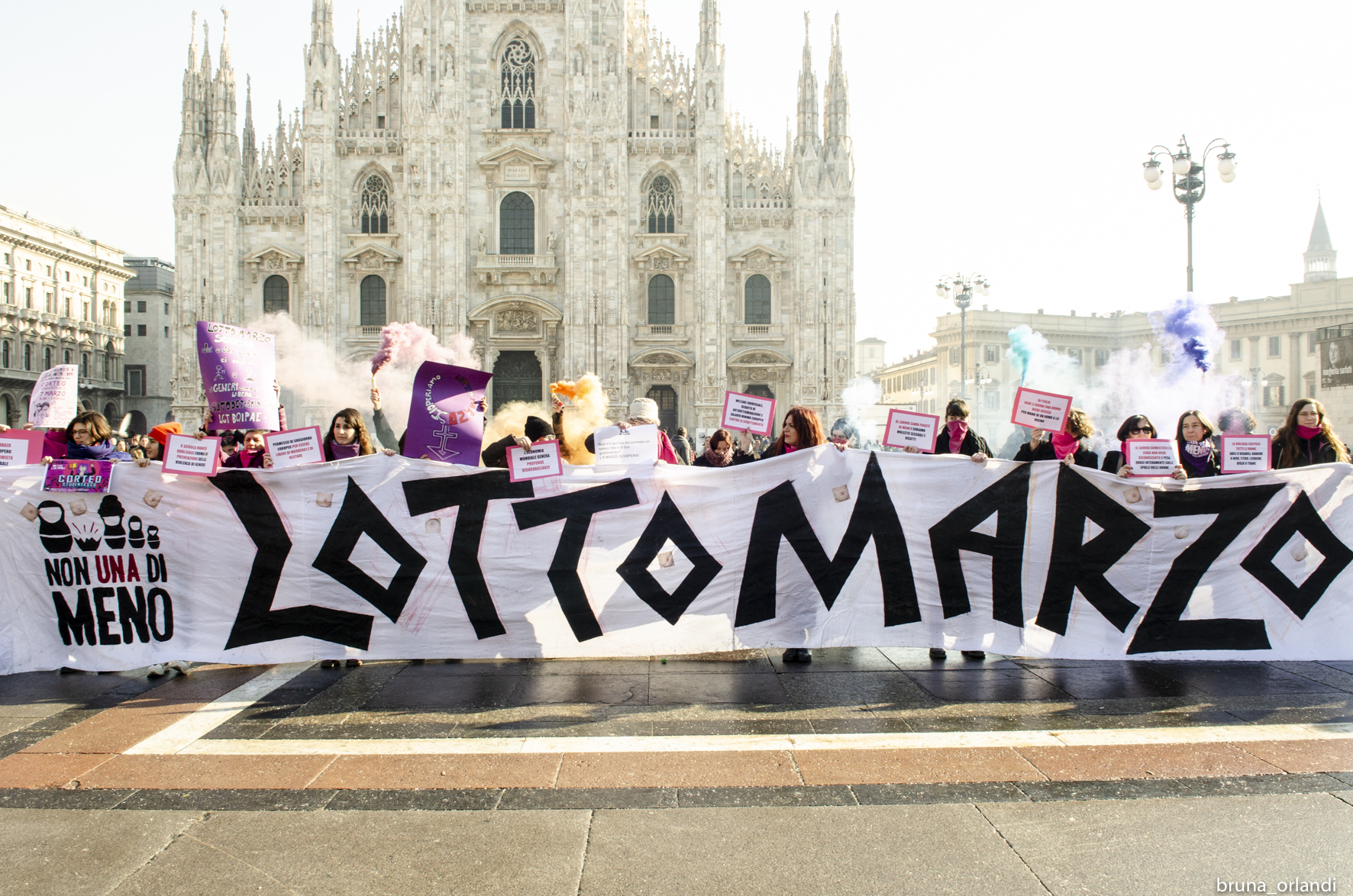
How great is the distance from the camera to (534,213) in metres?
33.5

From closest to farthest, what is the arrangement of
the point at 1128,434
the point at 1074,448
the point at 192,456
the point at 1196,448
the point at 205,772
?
1. the point at 205,772
2. the point at 192,456
3. the point at 1196,448
4. the point at 1128,434
5. the point at 1074,448

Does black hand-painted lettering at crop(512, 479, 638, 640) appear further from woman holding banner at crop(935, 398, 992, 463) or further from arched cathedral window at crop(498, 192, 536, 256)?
arched cathedral window at crop(498, 192, 536, 256)

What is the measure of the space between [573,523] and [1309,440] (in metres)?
5.68

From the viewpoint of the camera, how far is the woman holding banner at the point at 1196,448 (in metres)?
6.95

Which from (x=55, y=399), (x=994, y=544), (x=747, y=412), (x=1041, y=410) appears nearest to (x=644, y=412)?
(x=747, y=412)

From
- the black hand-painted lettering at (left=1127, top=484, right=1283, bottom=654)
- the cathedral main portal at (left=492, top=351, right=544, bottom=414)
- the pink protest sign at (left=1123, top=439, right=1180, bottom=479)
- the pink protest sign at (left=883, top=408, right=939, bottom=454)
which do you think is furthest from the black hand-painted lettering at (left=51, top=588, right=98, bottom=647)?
the cathedral main portal at (left=492, top=351, right=544, bottom=414)

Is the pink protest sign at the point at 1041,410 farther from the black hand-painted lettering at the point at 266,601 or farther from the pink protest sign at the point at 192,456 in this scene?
the pink protest sign at the point at 192,456

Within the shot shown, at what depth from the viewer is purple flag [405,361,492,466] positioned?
753 cm

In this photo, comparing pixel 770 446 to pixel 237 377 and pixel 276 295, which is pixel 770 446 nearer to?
pixel 237 377

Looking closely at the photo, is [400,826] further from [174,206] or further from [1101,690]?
[174,206]

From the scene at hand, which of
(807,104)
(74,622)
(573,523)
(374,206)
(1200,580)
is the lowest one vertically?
(74,622)

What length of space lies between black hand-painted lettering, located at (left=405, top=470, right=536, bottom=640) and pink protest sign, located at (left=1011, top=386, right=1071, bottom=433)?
3717 millimetres

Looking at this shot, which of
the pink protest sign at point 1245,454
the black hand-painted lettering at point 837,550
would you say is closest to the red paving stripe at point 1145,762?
the black hand-painted lettering at point 837,550

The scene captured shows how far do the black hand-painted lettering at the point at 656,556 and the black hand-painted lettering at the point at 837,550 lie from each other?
12.5 inches
